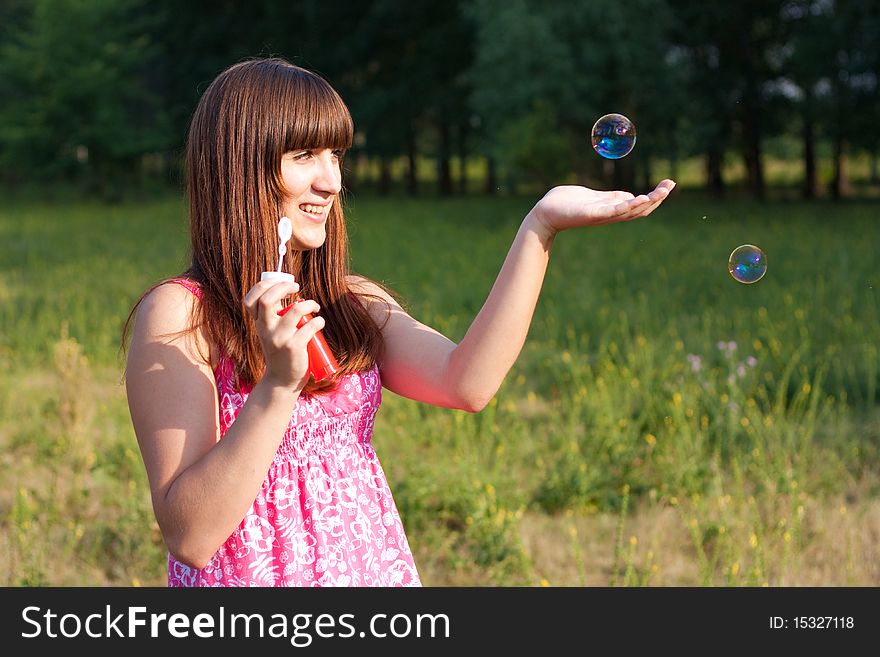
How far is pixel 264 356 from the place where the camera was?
1.72m

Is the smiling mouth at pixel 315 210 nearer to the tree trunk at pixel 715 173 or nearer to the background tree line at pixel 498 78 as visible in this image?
the background tree line at pixel 498 78

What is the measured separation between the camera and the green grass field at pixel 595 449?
3.95 m

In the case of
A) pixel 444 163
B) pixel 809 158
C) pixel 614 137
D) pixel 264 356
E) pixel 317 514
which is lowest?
pixel 317 514

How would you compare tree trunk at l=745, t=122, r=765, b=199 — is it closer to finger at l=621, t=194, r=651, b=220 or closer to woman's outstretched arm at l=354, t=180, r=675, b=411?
woman's outstretched arm at l=354, t=180, r=675, b=411

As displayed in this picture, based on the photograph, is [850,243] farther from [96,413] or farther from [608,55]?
[608,55]

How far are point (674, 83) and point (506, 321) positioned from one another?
2294cm

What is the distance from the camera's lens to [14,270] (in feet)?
40.9

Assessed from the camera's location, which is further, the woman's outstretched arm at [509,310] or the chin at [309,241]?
the chin at [309,241]

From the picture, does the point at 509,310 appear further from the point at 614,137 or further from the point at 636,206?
the point at 614,137

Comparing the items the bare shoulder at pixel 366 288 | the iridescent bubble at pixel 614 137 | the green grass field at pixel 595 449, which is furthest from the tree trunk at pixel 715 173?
the bare shoulder at pixel 366 288

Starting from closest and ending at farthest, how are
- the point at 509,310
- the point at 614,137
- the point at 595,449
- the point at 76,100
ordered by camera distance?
the point at 509,310 → the point at 614,137 → the point at 595,449 → the point at 76,100

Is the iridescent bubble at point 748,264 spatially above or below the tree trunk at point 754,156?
below

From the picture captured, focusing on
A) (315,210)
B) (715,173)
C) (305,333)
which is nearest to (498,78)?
(715,173)

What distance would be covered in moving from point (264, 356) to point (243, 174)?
337 millimetres
